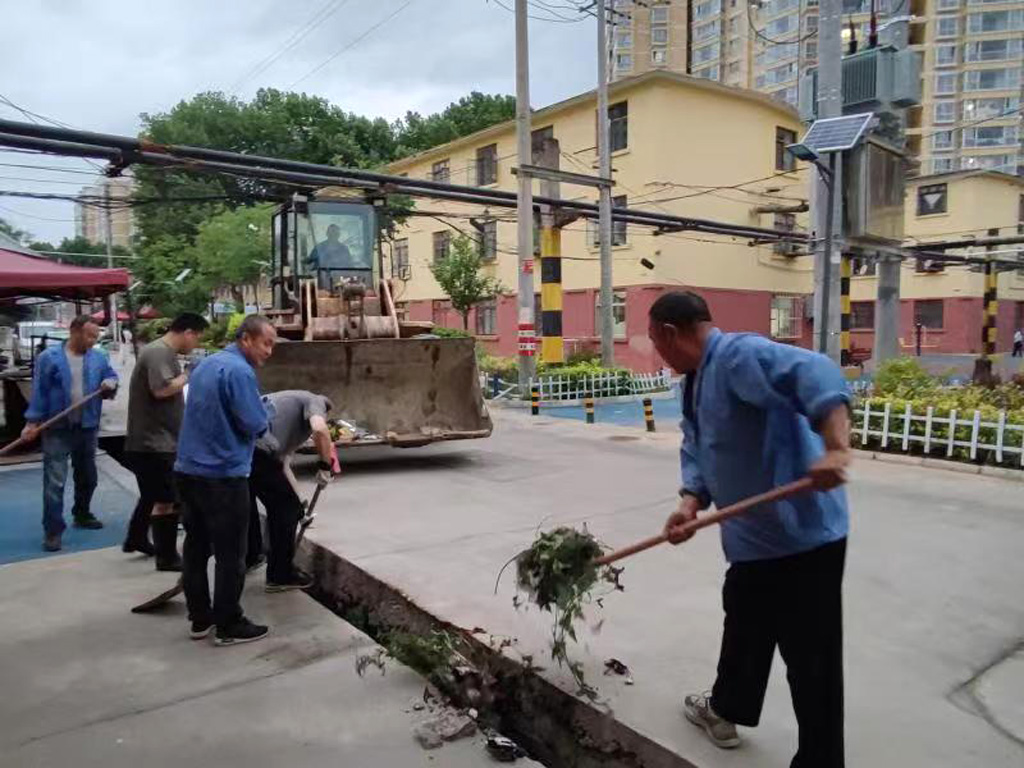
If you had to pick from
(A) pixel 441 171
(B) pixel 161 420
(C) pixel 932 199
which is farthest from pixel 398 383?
(C) pixel 932 199

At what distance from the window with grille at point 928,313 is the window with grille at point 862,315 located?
5.89 ft

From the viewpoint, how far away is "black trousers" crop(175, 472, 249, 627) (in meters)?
3.70

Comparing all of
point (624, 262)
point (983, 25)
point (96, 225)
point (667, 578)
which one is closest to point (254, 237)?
point (624, 262)

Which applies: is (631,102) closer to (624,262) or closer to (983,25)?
(624,262)

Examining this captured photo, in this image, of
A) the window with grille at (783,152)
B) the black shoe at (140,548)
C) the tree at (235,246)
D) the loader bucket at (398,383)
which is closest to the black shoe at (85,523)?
the black shoe at (140,548)

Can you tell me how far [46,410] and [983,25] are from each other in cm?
7096

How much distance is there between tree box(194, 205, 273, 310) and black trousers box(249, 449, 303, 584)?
2865 centimetres

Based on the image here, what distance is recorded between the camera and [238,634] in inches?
151

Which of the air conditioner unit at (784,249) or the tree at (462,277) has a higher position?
the air conditioner unit at (784,249)

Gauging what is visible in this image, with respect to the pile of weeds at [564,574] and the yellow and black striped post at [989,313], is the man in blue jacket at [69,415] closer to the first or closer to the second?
the pile of weeds at [564,574]

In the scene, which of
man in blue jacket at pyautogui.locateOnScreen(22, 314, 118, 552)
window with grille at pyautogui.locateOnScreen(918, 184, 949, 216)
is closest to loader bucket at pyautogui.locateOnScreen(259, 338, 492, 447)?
man in blue jacket at pyautogui.locateOnScreen(22, 314, 118, 552)

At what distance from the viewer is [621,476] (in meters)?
8.07

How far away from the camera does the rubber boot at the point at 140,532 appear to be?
521 cm

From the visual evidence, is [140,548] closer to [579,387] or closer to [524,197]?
[524,197]
